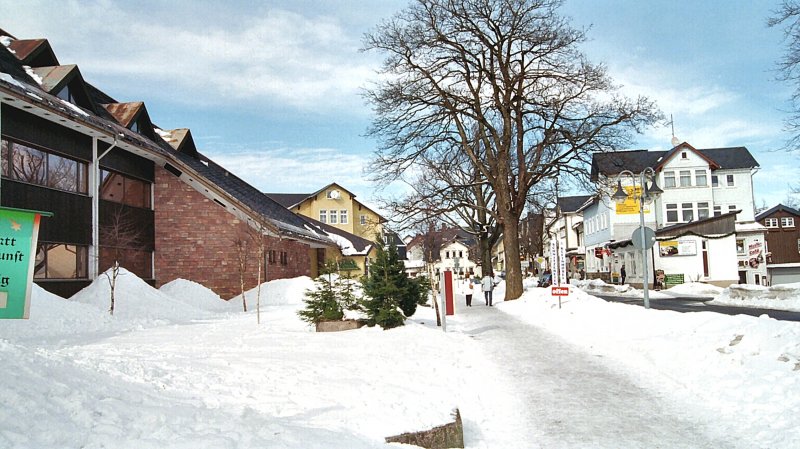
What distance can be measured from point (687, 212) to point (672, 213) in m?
1.24

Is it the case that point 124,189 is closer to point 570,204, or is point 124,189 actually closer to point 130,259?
point 130,259

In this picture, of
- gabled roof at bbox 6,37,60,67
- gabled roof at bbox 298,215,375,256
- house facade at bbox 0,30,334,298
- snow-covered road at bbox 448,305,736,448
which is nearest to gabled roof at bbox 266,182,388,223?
gabled roof at bbox 298,215,375,256

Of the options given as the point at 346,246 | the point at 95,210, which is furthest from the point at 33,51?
the point at 346,246

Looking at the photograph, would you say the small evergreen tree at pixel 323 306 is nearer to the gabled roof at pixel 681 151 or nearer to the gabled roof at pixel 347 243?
the gabled roof at pixel 347 243

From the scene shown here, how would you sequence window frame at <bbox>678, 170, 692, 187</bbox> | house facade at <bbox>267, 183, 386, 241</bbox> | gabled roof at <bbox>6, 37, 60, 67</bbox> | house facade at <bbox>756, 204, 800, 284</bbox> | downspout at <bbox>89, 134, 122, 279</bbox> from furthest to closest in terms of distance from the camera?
house facade at <bbox>267, 183, 386, 241</bbox>
house facade at <bbox>756, 204, 800, 284</bbox>
window frame at <bbox>678, 170, 692, 187</bbox>
downspout at <bbox>89, 134, 122, 279</bbox>
gabled roof at <bbox>6, 37, 60, 67</bbox>

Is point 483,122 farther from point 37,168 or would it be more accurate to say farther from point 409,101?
point 37,168

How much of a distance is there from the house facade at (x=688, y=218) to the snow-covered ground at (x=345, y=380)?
33.0m

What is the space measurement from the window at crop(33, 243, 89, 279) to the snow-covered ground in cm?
313

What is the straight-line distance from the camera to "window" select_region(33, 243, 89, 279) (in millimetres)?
20163

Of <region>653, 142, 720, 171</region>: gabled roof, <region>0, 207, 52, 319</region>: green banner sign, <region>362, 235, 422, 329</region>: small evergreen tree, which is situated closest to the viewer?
<region>0, 207, 52, 319</region>: green banner sign

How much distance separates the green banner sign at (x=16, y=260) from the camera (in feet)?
18.6

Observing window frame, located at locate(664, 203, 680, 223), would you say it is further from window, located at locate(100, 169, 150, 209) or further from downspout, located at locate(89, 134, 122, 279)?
downspout, located at locate(89, 134, 122, 279)

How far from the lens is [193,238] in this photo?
28.9 m

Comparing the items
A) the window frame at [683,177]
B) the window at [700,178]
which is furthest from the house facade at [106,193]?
the window at [700,178]
